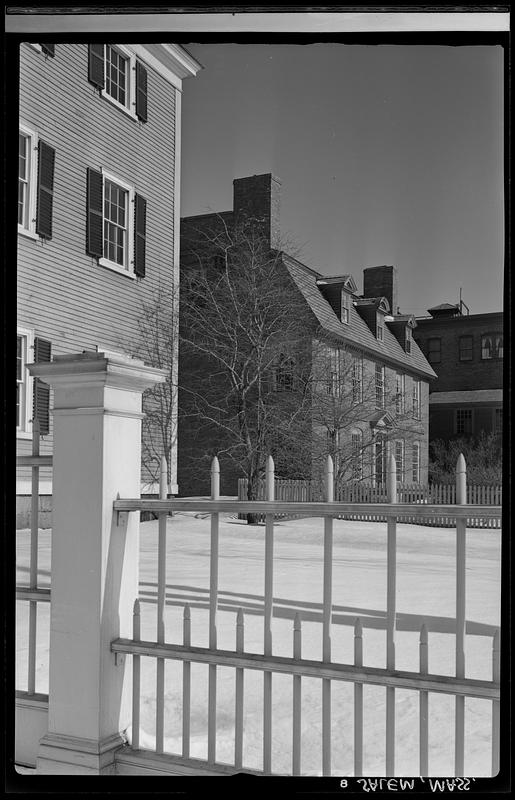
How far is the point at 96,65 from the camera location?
430 centimetres

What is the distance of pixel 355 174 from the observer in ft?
16.3

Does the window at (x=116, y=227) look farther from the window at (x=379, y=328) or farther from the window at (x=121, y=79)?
the window at (x=379, y=328)

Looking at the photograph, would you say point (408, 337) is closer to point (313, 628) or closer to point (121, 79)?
point (313, 628)

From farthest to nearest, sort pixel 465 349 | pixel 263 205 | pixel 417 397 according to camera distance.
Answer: pixel 263 205
pixel 417 397
pixel 465 349

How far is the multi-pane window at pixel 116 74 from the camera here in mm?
3202

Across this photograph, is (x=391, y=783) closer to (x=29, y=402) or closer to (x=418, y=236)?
(x=29, y=402)

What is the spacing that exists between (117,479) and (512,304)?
3.30ft

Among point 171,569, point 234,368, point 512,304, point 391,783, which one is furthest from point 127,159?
point 391,783

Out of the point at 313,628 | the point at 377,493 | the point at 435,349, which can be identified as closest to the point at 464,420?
the point at 435,349

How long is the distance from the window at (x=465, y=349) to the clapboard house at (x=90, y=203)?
1.57 metres

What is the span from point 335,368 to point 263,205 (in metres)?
Answer: 1.63

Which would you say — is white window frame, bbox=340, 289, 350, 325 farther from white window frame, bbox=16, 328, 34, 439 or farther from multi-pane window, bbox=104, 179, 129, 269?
white window frame, bbox=16, 328, 34, 439

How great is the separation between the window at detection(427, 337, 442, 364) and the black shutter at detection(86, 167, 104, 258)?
1.85 m

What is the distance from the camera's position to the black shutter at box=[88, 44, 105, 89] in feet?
12.0
